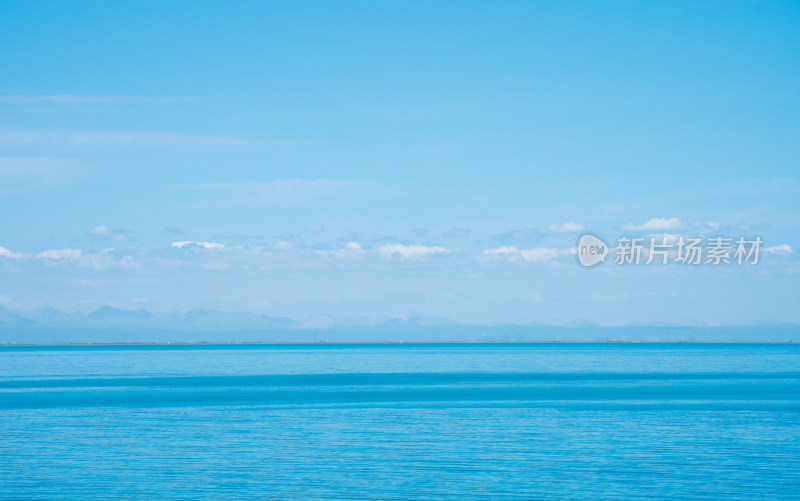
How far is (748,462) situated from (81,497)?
30.2 meters

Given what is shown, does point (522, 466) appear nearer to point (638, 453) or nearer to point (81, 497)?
point (638, 453)

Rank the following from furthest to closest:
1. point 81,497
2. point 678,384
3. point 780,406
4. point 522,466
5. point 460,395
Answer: point 678,384 < point 460,395 < point 780,406 < point 522,466 < point 81,497

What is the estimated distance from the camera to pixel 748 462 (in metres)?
42.2

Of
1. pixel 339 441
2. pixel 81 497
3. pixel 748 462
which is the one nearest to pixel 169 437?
pixel 339 441

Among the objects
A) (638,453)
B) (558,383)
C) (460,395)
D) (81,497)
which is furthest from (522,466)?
(558,383)

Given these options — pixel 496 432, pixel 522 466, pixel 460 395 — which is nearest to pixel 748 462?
pixel 522 466

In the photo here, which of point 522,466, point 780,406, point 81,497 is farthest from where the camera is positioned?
point 780,406

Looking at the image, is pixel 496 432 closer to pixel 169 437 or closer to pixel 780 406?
pixel 169 437

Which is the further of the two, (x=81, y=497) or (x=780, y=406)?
(x=780, y=406)

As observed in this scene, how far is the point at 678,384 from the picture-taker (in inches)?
4163

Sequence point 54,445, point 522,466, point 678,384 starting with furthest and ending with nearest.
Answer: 1. point 678,384
2. point 54,445
3. point 522,466

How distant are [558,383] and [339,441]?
6424cm

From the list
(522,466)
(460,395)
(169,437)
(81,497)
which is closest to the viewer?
(81,497)

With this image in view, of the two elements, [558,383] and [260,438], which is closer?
[260,438]
